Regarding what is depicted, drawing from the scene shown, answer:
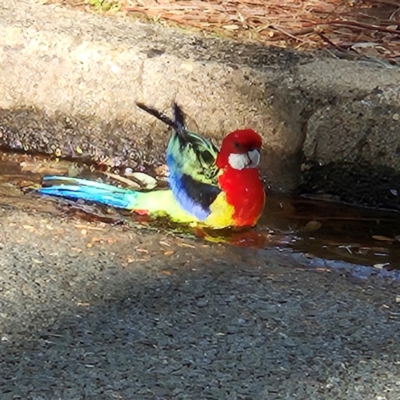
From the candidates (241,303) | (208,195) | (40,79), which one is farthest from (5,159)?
(241,303)

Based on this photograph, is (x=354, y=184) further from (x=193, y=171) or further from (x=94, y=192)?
(x=94, y=192)

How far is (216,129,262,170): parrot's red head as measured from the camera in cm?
314

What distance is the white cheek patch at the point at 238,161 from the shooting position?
315cm

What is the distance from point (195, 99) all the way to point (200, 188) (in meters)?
0.46

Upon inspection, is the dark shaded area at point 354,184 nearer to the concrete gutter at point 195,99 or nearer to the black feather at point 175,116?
the concrete gutter at point 195,99

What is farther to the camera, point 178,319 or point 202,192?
point 202,192

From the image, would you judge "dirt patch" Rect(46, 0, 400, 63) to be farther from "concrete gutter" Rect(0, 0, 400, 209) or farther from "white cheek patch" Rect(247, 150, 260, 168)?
"white cheek patch" Rect(247, 150, 260, 168)

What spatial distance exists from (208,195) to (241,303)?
2.11ft

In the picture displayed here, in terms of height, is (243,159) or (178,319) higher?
(243,159)

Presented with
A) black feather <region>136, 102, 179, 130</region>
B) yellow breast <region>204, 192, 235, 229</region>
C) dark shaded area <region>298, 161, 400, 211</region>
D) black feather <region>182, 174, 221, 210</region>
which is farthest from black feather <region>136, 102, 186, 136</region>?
dark shaded area <region>298, 161, 400, 211</region>

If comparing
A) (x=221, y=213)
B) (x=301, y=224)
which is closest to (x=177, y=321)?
(x=221, y=213)

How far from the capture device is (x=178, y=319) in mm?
2527

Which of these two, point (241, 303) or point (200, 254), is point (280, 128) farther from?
point (241, 303)

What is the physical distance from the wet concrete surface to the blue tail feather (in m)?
0.23
